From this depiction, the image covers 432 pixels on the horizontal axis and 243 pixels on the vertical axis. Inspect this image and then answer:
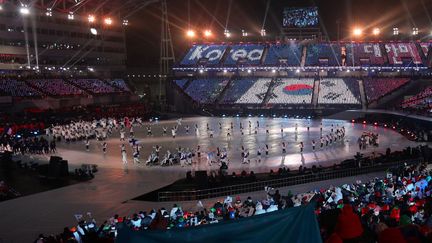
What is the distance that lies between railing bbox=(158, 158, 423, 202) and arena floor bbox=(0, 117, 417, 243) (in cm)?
71

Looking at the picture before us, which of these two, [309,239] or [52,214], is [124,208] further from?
[309,239]

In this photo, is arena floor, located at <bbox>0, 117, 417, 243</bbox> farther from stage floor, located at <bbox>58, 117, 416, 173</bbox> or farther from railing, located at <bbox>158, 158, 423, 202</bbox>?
railing, located at <bbox>158, 158, 423, 202</bbox>

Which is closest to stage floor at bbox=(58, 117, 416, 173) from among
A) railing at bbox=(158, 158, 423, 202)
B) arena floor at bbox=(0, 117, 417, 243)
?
arena floor at bbox=(0, 117, 417, 243)

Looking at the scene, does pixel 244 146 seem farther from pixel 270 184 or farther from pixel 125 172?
pixel 270 184

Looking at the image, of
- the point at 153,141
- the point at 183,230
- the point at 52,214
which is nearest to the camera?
the point at 183,230

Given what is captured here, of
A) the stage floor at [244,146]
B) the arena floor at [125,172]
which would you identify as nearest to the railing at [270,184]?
the arena floor at [125,172]

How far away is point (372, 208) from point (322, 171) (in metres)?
12.1

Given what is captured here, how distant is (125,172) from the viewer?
27469mm

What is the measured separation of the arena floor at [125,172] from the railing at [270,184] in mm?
714

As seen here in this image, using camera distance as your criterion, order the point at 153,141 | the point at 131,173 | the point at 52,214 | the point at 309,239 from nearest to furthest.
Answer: the point at 309,239 < the point at 52,214 < the point at 131,173 < the point at 153,141

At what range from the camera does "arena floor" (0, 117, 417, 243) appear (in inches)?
719

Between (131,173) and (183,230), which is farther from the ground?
(183,230)

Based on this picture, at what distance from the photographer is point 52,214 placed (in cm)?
1886

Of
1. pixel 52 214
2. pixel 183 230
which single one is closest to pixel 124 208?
pixel 52 214
